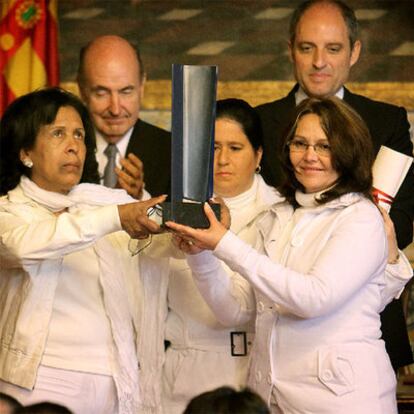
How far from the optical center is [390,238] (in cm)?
383

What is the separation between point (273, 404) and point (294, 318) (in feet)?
0.83

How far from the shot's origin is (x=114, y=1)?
619cm

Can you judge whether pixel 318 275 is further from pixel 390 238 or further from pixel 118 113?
pixel 118 113

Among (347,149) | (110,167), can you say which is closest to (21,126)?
(110,167)

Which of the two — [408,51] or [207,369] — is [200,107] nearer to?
[207,369]

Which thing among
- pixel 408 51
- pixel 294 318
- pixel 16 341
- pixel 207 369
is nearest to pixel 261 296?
pixel 294 318

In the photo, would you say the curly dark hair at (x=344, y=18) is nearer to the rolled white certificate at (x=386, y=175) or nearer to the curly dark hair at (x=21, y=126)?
the rolled white certificate at (x=386, y=175)

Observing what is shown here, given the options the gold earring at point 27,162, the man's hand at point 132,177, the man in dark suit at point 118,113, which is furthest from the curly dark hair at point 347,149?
the man in dark suit at point 118,113

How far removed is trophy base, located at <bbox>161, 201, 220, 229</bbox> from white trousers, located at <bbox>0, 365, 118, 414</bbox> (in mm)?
578

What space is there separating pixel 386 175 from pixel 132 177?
88cm

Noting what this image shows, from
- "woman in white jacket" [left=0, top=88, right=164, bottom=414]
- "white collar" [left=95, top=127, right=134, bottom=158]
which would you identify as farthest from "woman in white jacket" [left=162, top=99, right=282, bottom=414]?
"white collar" [left=95, top=127, right=134, bottom=158]

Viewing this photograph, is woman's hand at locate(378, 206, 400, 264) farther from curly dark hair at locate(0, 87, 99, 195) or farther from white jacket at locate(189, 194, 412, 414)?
curly dark hair at locate(0, 87, 99, 195)

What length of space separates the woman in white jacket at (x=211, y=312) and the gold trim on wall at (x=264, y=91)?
1717 mm

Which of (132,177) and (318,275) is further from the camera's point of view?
(132,177)
